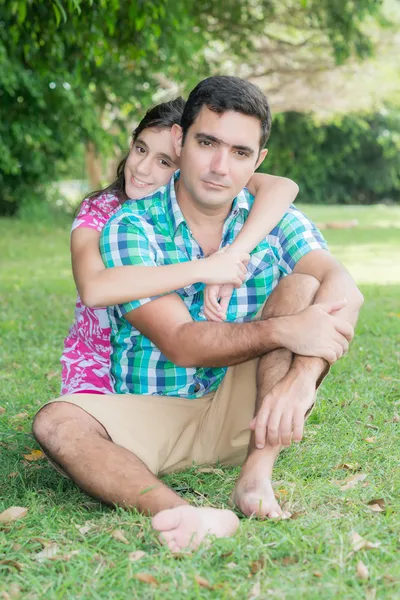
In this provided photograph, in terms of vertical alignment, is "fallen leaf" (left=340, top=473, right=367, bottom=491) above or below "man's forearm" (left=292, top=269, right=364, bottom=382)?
below

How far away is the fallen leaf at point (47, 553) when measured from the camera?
9.37 ft

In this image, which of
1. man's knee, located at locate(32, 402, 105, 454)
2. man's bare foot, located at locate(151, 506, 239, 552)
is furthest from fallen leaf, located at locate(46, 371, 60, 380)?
man's bare foot, located at locate(151, 506, 239, 552)

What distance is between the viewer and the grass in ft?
8.63

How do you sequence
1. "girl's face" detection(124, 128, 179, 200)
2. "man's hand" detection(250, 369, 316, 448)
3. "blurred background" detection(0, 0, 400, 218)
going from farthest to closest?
"blurred background" detection(0, 0, 400, 218)
"girl's face" detection(124, 128, 179, 200)
"man's hand" detection(250, 369, 316, 448)

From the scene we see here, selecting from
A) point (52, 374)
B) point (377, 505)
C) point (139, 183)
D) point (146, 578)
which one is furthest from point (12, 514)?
point (52, 374)

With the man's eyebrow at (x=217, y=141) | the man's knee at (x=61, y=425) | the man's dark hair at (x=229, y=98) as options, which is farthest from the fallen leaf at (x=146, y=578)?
the man's dark hair at (x=229, y=98)

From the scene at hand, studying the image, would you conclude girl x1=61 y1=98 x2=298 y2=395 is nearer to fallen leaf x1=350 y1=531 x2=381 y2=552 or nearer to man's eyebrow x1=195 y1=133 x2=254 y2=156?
man's eyebrow x1=195 y1=133 x2=254 y2=156

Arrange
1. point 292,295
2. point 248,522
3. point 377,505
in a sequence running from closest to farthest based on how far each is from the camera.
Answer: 1. point 248,522
2. point 377,505
3. point 292,295

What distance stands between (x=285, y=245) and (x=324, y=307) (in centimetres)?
55

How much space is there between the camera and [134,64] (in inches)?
736

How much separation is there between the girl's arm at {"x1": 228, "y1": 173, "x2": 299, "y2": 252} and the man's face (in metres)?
0.16

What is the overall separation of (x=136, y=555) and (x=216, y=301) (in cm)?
118

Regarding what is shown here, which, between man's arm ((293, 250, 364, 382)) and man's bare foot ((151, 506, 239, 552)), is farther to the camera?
man's arm ((293, 250, 364, 382))

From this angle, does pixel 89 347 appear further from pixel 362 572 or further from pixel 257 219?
pixel 362 572
